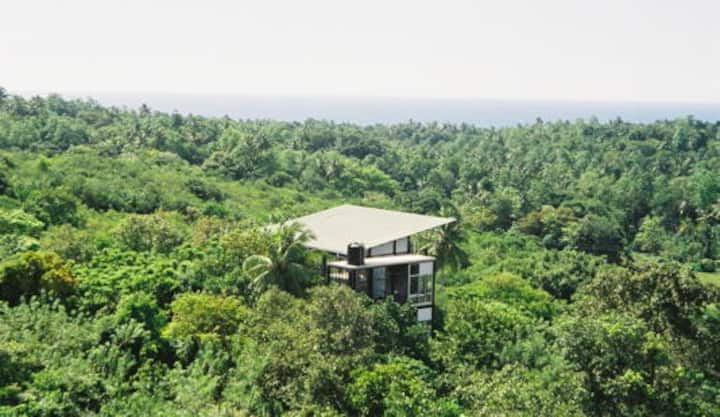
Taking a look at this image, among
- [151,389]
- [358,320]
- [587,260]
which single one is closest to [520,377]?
[358,320]

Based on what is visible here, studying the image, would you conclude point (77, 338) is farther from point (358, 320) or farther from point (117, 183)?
point (117, 183)

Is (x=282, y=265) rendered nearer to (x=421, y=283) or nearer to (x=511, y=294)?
(x=421, y=283)

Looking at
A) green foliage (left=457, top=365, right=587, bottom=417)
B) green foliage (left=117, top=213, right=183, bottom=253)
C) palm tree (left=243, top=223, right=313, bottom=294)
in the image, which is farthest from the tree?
green foliage (left=457, top=365, right=587, bottom=417)

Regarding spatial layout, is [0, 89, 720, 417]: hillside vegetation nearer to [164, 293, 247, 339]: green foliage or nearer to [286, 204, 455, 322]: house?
[164, 293, 247, 339]: green foliage

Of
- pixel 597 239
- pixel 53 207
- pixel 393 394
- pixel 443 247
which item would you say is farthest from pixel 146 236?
pixel 597 239

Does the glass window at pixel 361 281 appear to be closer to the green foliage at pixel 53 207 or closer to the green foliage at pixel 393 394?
the green foliage at pixel 393 394
